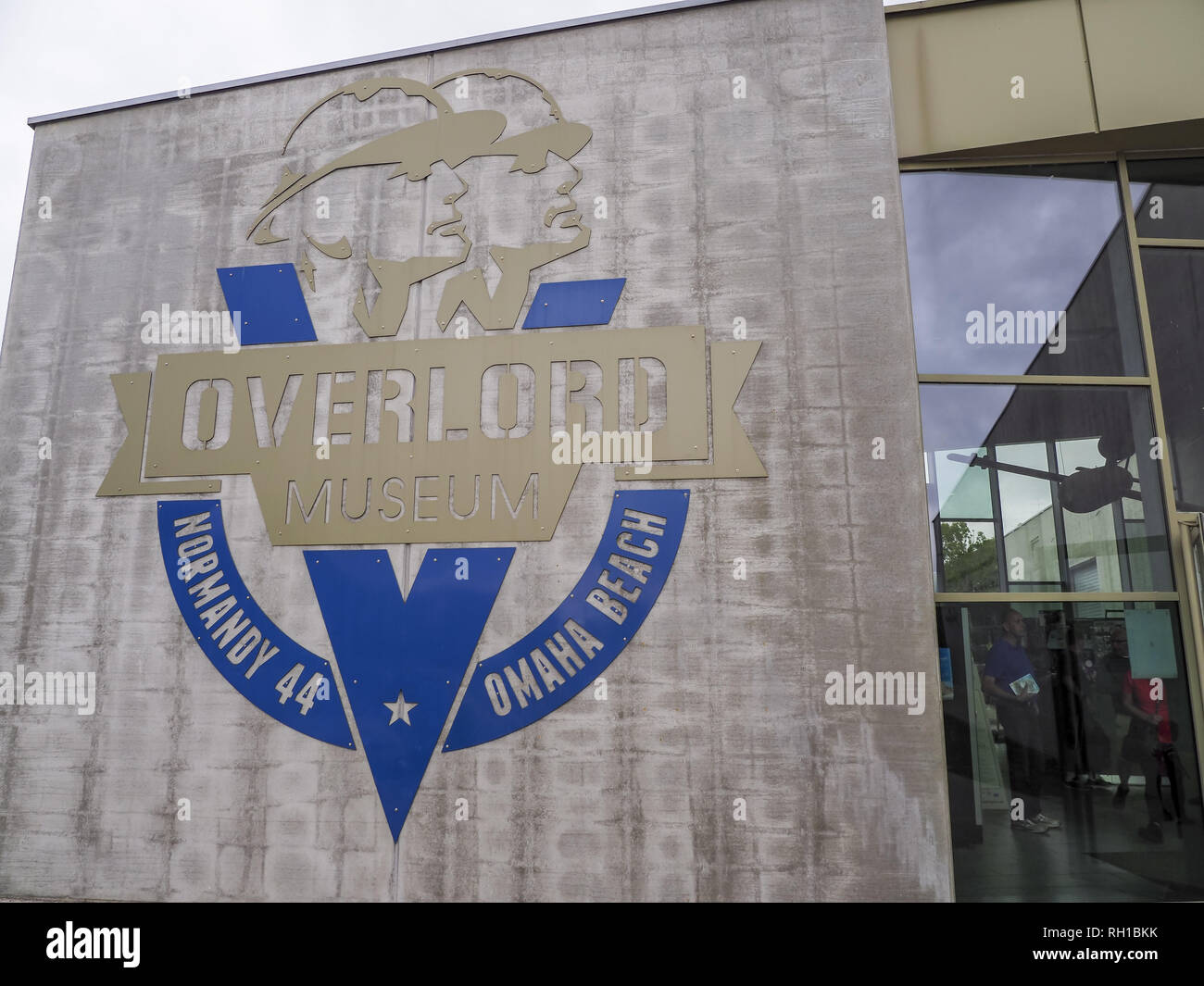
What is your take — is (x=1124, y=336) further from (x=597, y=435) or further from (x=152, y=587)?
(x=152, y=587)

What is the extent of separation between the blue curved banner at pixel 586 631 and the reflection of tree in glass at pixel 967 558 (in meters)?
1.44

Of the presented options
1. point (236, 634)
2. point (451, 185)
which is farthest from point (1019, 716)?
point (451, 185)

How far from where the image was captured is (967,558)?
4562mm

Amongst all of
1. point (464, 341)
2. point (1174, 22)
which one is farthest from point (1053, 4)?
point (464, 341)

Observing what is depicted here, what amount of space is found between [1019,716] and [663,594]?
1944 millimetres

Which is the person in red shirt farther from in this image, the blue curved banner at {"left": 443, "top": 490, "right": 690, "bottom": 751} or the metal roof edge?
the metal roof edge

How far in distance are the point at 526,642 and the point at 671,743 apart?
0.93m

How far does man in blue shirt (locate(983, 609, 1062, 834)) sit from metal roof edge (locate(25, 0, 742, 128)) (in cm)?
400

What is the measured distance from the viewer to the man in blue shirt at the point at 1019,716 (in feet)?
14.2

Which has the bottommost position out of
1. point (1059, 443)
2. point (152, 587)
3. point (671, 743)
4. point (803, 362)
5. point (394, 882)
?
point (394, 882)

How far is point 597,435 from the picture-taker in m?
4.71

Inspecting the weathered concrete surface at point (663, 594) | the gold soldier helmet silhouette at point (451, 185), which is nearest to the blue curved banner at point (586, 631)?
the weathered concrete surface at point (663, 594)

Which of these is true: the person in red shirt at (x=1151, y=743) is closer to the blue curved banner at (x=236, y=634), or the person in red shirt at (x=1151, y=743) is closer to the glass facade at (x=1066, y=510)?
the glass facade at (x=1066, y=510)
